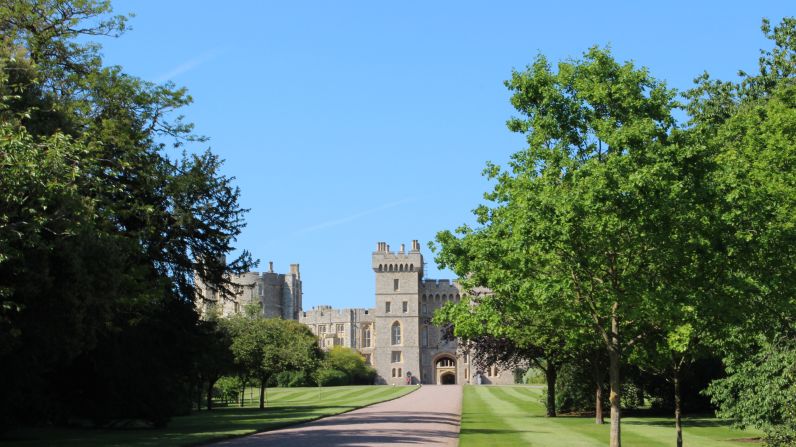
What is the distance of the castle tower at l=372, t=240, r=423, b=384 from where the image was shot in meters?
128

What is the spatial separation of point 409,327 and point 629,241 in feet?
365

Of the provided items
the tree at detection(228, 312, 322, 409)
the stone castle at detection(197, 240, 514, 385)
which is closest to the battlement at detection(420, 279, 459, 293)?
the stone castle at detection(197, 240, 514, 385)

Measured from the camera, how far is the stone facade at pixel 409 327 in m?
128

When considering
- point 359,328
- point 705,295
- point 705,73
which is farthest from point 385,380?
point 705,295

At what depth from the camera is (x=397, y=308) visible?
13100 cm

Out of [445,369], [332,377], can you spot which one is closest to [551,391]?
[332,377]

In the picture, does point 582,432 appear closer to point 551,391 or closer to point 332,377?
point 551,391

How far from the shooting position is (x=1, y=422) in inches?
1016

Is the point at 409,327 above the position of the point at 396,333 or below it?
above

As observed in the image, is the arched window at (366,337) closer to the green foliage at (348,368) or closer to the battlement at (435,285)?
the battlement at (435,285)

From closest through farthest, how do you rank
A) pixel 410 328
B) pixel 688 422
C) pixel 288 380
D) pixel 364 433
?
1. pixel 364 433
2. pixel 688 422
3. pixel 288 380
4. pixel 410 328

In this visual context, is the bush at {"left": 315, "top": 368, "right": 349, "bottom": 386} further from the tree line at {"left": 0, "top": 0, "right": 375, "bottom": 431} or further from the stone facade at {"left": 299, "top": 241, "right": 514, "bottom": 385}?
the tree line at {"left": 0, "top": 0, "right": 375, "bottom": 431}

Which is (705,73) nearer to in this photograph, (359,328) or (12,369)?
(12,369)

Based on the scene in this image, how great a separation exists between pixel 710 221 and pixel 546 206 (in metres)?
3.65
